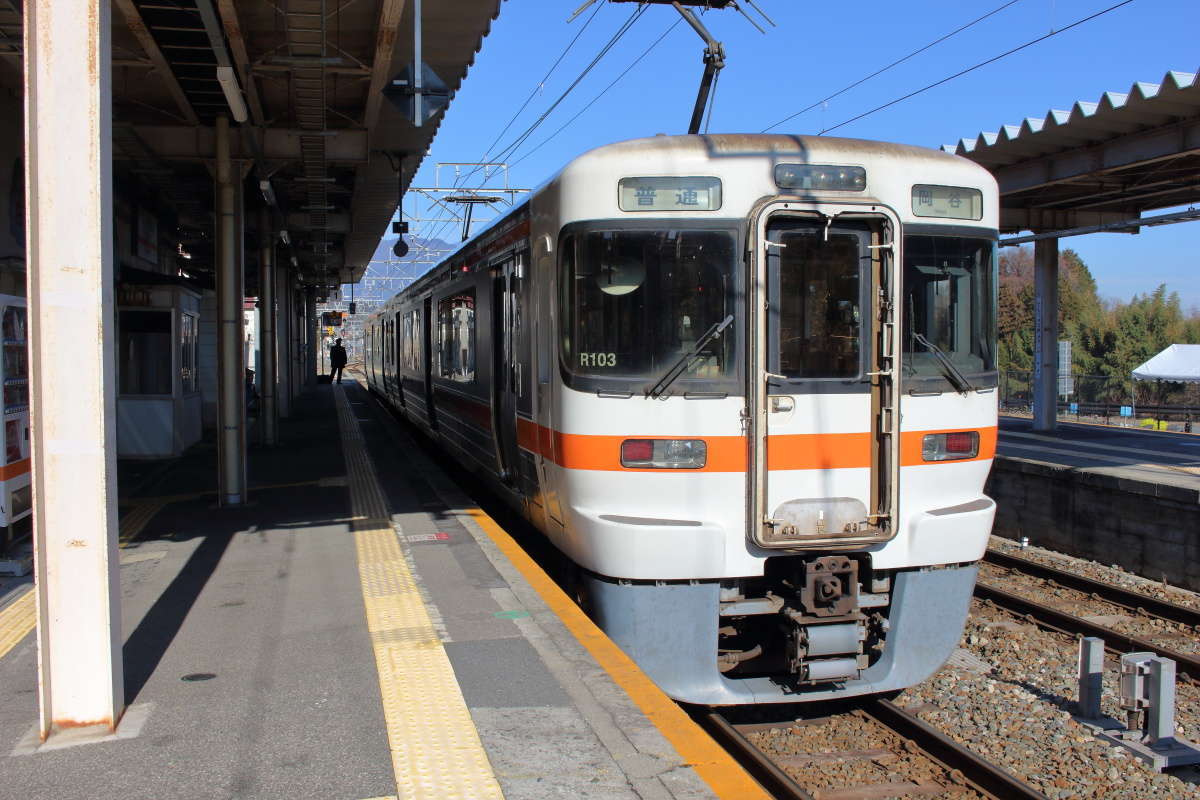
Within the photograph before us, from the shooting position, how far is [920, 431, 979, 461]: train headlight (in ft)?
18.2

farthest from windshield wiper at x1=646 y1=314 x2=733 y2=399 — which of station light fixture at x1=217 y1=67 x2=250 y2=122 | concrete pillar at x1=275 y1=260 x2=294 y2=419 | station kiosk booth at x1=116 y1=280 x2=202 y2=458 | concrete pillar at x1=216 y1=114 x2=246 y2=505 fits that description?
concrete pillar at x1=275 y1=260 x2=294 y2=419

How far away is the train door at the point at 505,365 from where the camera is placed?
698cm

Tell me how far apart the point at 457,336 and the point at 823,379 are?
5.86 meters

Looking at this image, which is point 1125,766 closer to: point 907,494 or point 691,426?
point 907,494

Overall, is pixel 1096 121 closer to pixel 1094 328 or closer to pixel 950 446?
pixel 950 446

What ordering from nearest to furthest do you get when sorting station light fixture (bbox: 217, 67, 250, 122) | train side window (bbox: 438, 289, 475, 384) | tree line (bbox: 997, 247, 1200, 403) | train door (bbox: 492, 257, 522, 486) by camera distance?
train door (bbox: 492, 257, 522, 486)
station light fixture (bbox: 217, 67, 250, 122)
train side window (bbox: 438, 289, 475, 384)
tree line (bbox: 997, 247, 1200, 403)

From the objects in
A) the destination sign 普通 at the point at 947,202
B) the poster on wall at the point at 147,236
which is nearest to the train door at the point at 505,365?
the destination sign 普通 at the point at 947,202

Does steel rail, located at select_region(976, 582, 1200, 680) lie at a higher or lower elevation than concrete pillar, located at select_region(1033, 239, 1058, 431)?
lower

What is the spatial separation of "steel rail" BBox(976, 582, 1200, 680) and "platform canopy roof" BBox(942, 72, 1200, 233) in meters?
6.92

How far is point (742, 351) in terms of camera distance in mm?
5293

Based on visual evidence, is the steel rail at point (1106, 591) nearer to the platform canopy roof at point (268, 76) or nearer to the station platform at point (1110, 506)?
the station platform at point (1110, 506)

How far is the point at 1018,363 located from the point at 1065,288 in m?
7.86

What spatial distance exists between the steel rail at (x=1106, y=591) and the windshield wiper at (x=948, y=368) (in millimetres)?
4398

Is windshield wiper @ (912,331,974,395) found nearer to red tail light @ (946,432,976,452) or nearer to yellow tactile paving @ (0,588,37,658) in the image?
red tail light @ (946,432,976,452)
